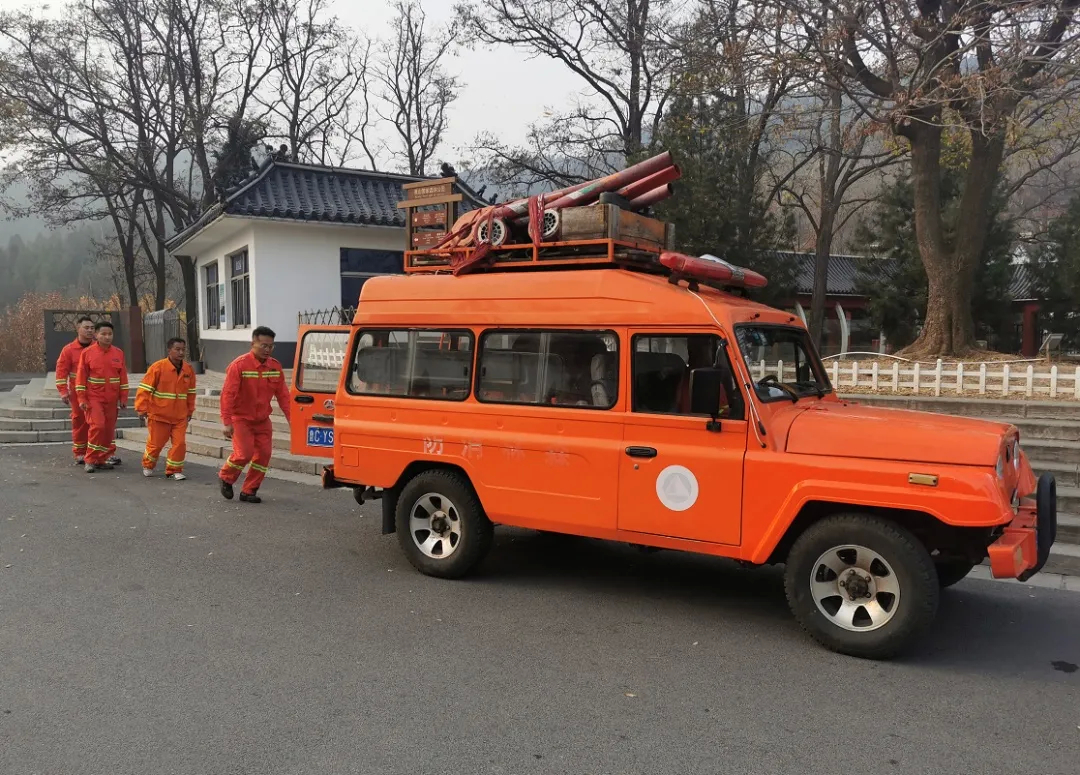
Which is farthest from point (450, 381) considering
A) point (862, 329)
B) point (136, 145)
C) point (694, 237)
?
point (862, 329)

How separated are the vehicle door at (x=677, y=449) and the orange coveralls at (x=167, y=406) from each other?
22.5ft

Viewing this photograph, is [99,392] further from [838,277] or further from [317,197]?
[838,277]

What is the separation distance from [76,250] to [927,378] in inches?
3204

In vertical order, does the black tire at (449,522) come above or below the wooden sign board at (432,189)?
below

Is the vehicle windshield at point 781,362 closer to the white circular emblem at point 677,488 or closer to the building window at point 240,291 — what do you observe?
the white circular emblem at point 677,488

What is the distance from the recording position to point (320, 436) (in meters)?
6.81

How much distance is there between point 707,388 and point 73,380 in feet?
30.9

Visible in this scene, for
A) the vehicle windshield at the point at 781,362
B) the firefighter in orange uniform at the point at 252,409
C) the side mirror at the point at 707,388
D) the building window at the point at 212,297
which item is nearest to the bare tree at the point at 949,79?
the vehicle windshield at the point at 781,362

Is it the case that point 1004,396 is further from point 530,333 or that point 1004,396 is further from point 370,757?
point 370,757

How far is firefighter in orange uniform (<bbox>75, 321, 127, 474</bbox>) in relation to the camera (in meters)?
10.1

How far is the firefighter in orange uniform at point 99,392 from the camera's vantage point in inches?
398

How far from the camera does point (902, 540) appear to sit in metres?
4.15

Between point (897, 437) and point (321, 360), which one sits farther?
point (321, 360)

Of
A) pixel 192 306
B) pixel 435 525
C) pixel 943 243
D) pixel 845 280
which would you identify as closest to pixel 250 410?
pixel 435 525
